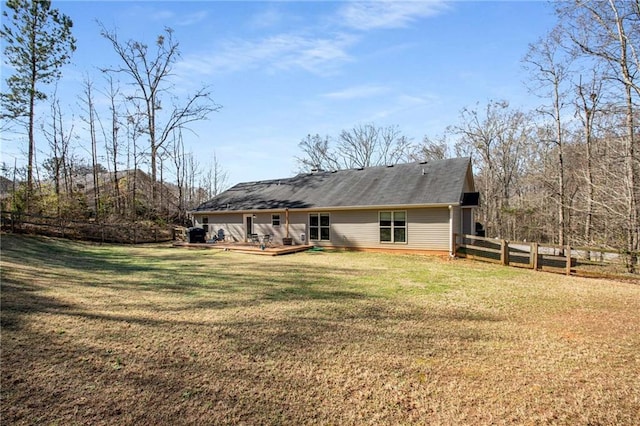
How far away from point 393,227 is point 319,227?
4058mm

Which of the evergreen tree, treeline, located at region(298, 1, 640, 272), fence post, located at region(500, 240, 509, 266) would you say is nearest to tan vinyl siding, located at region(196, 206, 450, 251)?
fence post, located at region(500, 240, 509, 266)

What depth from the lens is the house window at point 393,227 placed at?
45.4ft

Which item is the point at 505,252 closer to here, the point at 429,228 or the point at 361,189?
the point at 429,228

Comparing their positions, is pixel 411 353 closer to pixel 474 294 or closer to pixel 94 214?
pixel 474 294

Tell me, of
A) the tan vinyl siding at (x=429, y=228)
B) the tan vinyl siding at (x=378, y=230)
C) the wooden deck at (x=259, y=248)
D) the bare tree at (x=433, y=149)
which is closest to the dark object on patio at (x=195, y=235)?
the wooden deck at (x=259, y=248)

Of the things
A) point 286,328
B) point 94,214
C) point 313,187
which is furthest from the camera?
point 94,214

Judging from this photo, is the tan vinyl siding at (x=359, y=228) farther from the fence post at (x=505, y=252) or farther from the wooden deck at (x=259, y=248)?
the fence post at (x=505, y=252)

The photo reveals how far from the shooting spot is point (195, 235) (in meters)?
18.5

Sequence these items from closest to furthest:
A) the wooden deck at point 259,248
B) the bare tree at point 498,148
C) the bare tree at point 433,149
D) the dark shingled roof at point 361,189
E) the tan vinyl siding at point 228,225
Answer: the wooden deck at point 259,248 < the dark shingled roof at point 361,189 < the tan vinyl siding at point 228,225 < the bare tree at point 498,148 < the bare tree at point 433,149

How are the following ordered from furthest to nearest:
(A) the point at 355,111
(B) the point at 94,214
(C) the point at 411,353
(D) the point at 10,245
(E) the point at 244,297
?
1. (A) the point at 355,111
2. (B) the point at 94,214
3. (D) the point at 10,245
4. (E) the point at 244,297
5. (C) the point at 411,353

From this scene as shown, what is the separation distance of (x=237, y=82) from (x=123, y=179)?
18058 millimetres

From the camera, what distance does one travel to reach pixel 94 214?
20766 millimetres

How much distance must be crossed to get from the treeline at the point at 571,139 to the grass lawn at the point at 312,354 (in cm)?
457

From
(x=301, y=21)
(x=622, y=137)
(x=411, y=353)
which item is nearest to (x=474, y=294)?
(x=411, y=353)
